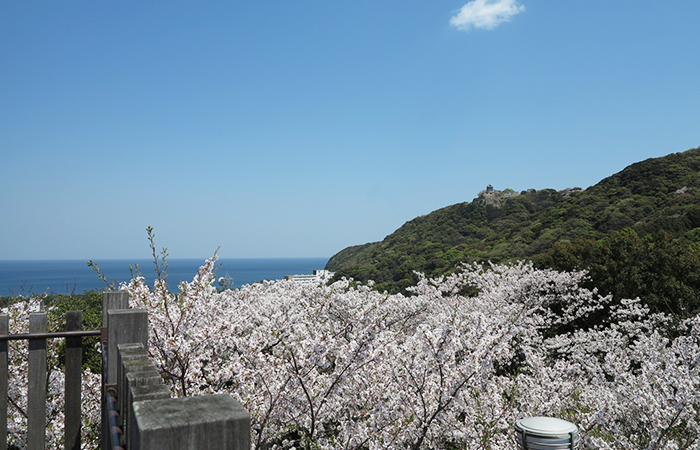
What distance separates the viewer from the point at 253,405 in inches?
129

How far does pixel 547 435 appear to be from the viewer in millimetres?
2715

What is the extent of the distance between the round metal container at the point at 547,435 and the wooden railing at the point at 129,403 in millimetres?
2427

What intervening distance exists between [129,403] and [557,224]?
27147 mm

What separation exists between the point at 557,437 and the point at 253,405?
7.02 feet

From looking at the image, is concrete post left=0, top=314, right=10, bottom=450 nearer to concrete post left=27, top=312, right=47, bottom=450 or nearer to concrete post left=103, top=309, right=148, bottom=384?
concrete post left=27, top=312, right=47, bottom=450

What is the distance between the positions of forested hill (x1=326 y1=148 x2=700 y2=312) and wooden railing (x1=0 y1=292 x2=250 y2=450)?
12.0 m

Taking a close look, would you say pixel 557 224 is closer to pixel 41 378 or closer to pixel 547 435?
pixel 547 435

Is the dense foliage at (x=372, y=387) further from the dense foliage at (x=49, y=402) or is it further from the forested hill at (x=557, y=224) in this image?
the forested hill at (x=557, y=224)

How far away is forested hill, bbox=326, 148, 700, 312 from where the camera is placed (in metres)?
18.7

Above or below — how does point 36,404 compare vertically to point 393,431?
above

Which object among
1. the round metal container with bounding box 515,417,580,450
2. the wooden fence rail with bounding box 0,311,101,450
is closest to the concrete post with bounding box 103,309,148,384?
the wooden fence rail with bounding box 0,311,101,450

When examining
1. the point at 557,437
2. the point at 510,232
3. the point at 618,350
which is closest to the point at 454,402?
the point at 557,437

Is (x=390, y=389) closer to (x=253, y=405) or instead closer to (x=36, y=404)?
(x=253, y=405)

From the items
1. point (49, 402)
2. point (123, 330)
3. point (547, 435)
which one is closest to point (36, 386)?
point (123, 330)
